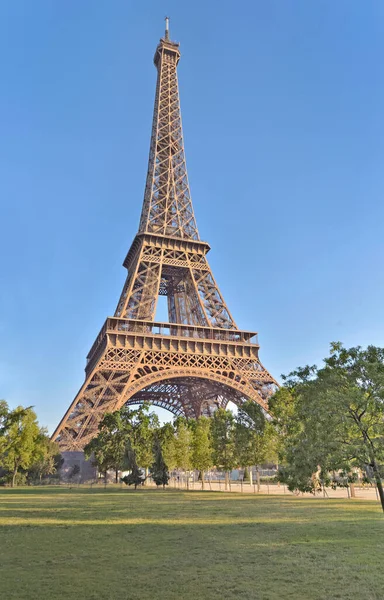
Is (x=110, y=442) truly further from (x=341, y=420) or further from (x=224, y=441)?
(x=341, y=420)

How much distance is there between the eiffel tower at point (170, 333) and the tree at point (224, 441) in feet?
→ 18.0

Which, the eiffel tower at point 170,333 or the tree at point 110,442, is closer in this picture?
the tree at point 110,442

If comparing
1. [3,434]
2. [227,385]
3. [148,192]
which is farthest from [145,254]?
[3,434]

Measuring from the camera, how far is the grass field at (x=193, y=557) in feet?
23.9

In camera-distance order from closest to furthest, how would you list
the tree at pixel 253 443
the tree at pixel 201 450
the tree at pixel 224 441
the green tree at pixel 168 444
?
the tree at pixel 253 443 < the tree at pixel 224 441 < the tree at pixel 201 450 < the green tree at pixel 168 444

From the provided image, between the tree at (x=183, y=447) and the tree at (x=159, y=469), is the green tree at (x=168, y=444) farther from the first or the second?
the tree at (x=159, y=469)

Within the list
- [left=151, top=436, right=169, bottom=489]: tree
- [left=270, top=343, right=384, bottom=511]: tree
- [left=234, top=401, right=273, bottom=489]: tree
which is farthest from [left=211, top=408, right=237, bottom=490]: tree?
[left=270, top=343, right=384, bottom=511]: tree

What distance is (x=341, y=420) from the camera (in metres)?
12.6

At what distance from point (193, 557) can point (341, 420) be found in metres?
5.64

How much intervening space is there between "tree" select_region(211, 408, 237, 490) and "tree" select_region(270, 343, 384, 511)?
81.6 ft

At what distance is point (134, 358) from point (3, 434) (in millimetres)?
13527

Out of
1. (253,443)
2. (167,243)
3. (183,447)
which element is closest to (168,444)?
(183,447)

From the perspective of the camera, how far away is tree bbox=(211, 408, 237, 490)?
3753cm

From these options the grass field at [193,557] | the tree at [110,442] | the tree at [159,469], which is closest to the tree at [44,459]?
the tree at [110,442]
